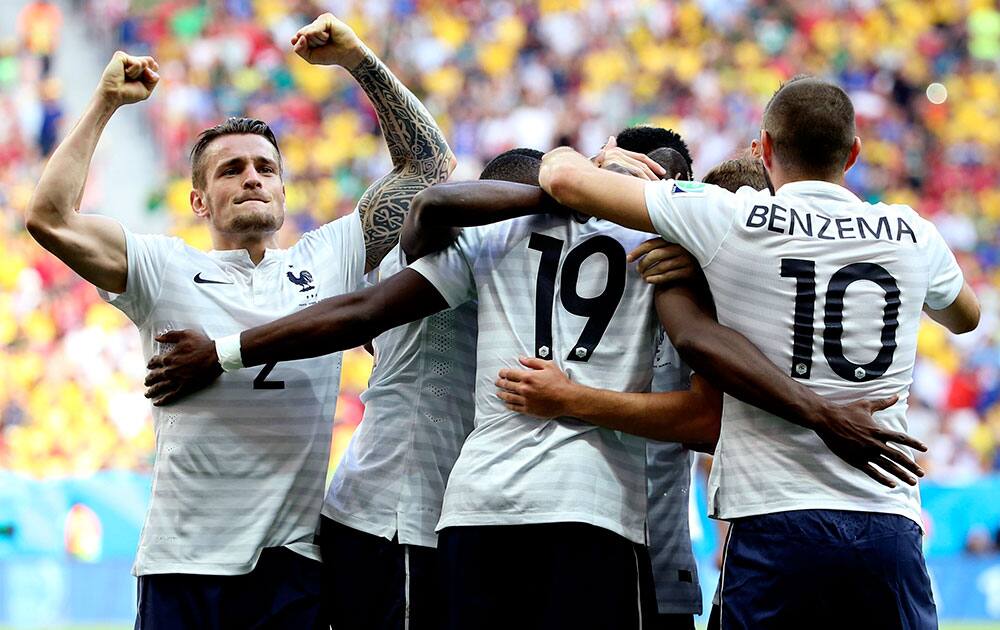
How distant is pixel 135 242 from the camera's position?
4348 mm

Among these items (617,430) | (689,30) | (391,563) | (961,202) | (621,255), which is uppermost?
(689,30)

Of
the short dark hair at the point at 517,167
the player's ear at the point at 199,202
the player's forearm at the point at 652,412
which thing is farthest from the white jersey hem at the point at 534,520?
the player's ear at the point at 199,202

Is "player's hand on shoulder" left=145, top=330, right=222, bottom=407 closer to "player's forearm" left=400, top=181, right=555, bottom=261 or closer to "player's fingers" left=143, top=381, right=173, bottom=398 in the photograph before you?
"player's fingers" left=143, top=381, right=173, bottom=398

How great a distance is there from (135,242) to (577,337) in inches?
60.7

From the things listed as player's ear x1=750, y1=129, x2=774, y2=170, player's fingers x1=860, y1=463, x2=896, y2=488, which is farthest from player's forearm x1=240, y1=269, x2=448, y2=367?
player's fingers x1=860, y1=463, x2=896, y2=488

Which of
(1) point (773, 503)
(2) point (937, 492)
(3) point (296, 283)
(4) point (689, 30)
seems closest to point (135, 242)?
(3) point (296, 283)

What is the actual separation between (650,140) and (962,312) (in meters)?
1.30

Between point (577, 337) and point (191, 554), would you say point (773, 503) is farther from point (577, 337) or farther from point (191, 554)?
point (191, 554)

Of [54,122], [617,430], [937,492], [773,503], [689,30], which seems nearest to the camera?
[773,503]

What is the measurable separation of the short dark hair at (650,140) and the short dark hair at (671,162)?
244 mm

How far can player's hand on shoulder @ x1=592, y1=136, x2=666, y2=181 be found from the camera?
13.3ft

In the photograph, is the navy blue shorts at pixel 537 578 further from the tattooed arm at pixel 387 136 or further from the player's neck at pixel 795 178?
the tattooed arm at pixel 387 136

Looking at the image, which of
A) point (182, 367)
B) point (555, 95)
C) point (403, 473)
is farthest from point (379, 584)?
point (555, 95)

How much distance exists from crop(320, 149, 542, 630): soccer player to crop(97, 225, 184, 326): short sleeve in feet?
2.56
